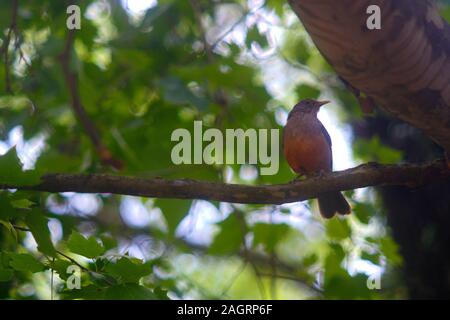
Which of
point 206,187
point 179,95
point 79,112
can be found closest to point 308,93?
point 179,95

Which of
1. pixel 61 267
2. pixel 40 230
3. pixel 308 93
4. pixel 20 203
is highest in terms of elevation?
pixel 308 93

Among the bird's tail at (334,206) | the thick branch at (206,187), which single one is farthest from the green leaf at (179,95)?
the thick branch at (206,187)

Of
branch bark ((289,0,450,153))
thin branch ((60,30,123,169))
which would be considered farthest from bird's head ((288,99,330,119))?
branch bark ((289,0,450,153))

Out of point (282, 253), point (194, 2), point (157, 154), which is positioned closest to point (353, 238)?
point (157, 154)

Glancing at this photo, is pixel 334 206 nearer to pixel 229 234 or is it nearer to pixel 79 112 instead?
pixel 229 234

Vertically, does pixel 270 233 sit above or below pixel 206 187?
above

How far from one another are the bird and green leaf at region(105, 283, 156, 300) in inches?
89.3

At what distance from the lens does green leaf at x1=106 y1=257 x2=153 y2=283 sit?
2.77 m

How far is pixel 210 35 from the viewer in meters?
6.67

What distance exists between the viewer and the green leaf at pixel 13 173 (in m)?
2.93

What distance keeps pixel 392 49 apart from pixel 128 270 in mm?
1349

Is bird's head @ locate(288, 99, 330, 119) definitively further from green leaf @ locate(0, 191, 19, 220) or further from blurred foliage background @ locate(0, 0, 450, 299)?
green leaf @ locate(0, 191, 19, 220)

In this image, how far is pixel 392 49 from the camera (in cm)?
261

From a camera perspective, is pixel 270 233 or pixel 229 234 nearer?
pixel 270 233
